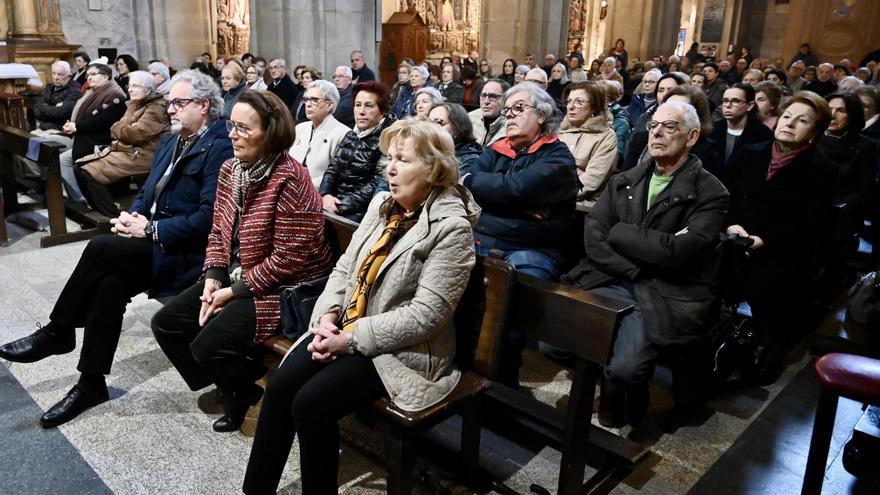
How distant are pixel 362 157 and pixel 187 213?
1.37m

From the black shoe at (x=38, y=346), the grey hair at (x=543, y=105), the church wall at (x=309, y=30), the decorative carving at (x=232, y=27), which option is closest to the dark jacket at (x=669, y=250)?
the grey hair at (x=543, y=105)

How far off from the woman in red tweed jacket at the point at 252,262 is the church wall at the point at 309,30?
32.3 ft

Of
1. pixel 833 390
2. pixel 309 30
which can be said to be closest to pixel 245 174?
pixel 833 390

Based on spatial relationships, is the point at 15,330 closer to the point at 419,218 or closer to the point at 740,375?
the point at 419,218

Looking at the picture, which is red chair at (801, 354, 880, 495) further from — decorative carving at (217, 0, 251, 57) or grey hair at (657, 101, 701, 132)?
decorative carving at (217, 0, 251, 57)

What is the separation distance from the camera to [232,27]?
19.5 m

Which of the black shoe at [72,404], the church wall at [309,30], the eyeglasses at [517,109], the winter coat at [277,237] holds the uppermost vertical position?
the church wall at [309,30]

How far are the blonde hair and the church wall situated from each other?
10.5 metres

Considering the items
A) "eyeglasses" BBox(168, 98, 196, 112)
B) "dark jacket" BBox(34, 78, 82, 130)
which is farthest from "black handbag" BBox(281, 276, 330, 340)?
"dark jacket" BBox(34, 78, 82, 130)

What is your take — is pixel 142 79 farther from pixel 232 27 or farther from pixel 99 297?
pixel 232 27

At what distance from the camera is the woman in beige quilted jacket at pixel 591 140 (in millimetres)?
5078

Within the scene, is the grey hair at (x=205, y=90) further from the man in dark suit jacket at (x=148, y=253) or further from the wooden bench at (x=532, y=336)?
the wooden bench at (x=532, y=336)

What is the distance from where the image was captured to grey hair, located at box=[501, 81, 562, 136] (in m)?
3.69

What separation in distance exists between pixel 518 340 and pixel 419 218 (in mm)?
1018
